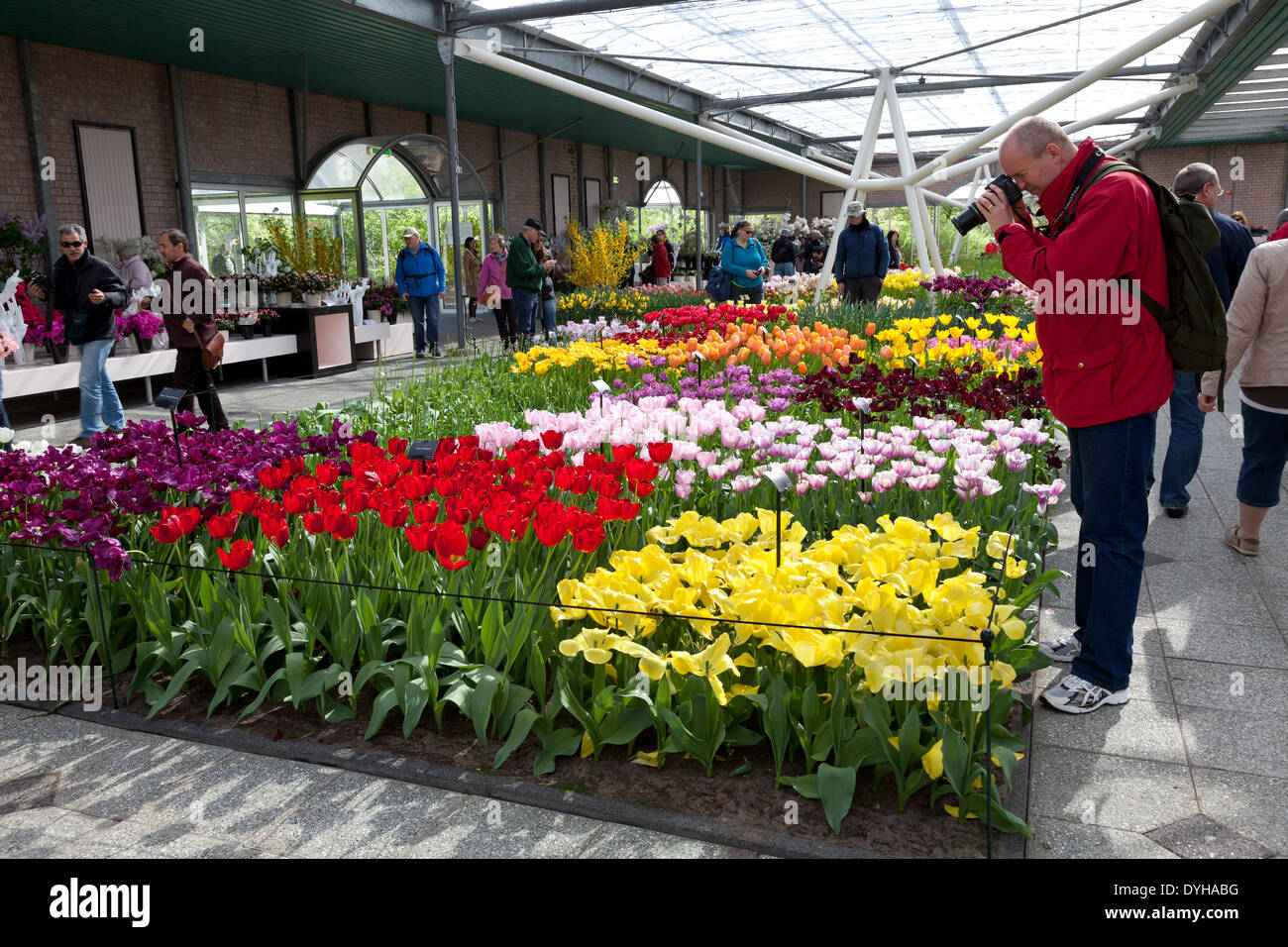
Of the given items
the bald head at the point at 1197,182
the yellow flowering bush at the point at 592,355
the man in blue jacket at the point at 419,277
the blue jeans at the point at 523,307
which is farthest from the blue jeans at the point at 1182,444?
the man in blue jacket at the point at 419,277

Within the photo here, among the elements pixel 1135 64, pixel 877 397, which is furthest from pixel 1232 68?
pixel 877 397

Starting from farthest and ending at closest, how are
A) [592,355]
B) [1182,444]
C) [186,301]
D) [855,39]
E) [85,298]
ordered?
1. [855,39]
2. [85,298]
3. [186,301]
4. [592,355]
5. [1182,444]

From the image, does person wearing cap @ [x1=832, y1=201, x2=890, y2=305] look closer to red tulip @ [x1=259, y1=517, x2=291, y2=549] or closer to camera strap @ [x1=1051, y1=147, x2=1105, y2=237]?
camera strap @ [x1=1051, y1=147, x2=1105, y2=237]

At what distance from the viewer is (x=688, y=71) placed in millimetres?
18203

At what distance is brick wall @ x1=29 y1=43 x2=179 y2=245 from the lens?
11906 millimetres

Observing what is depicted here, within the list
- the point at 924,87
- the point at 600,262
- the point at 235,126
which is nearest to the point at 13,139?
the point at 235,126

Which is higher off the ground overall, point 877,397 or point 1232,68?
point 1232,68

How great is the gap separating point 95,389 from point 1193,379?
7.29 metres

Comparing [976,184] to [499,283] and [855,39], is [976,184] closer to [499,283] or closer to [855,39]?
[855,39]

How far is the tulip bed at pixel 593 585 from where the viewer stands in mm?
2359

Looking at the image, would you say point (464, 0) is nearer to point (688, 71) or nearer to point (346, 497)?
point (688, 71)

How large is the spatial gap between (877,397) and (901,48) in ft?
42.9

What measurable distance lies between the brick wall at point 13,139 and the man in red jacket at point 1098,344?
39.8 feet

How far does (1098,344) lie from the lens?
2762 millimetres
